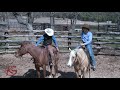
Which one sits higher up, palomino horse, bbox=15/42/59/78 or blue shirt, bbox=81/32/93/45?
blue shirt, bbox=81/32/93/45

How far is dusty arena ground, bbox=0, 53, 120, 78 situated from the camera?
26.9 feet

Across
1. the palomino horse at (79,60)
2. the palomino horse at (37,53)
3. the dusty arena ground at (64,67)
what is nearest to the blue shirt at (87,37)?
the palomino horse at (79,60)

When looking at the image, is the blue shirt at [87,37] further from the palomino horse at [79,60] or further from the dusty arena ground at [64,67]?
the dusty arena ground at [64,67]

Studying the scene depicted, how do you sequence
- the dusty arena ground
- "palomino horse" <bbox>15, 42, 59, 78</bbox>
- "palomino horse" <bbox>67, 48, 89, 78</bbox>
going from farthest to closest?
the dusty arena ground, "palomino horse" <bbox>15, 42, 59, 78</bbox>, "palomino horse" <bbox>67, 48, 89, 78</bbox>

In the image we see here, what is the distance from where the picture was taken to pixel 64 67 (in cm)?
921

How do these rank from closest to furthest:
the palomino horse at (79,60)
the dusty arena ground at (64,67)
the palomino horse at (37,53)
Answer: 1. the palomino horse at (79,60)
2. the palomino horse at (37,53)
3. the dusty arena ground at (64,67)

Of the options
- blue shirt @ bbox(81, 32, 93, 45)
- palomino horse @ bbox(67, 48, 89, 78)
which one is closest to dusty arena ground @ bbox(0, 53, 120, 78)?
palomino horse @ bbox(67, 48, 89, 78)

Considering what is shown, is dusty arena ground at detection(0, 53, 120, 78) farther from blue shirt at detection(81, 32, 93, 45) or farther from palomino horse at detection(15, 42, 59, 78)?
blue shirt at detection(81, 32, 93, 45)

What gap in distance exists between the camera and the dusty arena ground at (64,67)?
8.18 meters
